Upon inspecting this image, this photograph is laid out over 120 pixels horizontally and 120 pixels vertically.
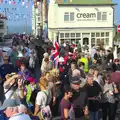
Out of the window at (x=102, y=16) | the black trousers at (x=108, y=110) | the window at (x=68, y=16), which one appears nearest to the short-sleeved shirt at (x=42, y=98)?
the black trousers at (x=108, y=110)

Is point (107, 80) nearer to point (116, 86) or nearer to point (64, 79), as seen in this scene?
point (116, 86)

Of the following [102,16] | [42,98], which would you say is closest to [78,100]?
[42,98]

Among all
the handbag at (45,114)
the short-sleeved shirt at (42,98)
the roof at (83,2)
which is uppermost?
the roof at (83,2)

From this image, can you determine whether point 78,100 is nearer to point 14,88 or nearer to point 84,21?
point 14,88

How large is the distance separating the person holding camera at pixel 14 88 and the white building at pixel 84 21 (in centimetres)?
4644

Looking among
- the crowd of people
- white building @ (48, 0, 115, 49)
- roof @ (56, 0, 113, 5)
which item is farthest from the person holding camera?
roof @ (56, 0, 113, 5)

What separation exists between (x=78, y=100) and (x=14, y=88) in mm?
1301

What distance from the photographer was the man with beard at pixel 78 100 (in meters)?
8.06

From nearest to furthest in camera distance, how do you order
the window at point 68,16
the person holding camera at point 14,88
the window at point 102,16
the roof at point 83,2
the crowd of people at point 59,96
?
the crowd of people at point 59,96, the person holding camera at point 14,88, the window at point 68,16, the roof at point 83,2, the window at point 102,16

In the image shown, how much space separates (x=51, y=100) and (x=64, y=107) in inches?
75.8

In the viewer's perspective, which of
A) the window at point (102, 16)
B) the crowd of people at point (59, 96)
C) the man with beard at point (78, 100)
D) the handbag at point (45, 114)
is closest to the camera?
the crowd of people at point (59, 96)

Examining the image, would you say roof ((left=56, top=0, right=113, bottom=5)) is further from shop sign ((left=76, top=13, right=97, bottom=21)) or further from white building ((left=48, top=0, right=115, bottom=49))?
shop sign ((left=76, top=13, right=97, bottom=21))

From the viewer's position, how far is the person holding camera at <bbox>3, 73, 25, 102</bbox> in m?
8.33

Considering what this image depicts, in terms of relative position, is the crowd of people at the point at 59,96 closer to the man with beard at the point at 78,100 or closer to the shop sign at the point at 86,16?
the man with beard at the point at 78,100
